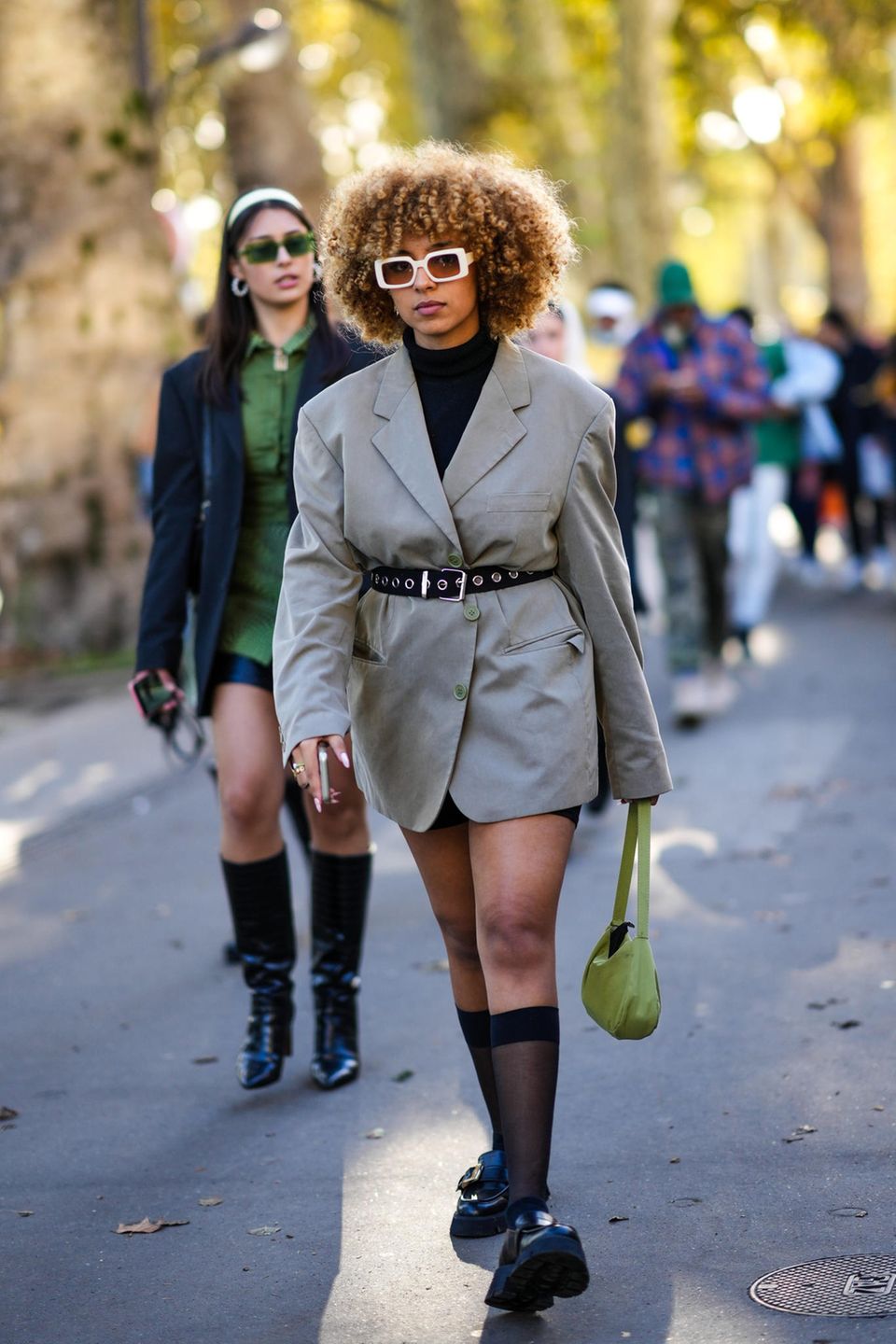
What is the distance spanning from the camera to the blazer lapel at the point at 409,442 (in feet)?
12.7

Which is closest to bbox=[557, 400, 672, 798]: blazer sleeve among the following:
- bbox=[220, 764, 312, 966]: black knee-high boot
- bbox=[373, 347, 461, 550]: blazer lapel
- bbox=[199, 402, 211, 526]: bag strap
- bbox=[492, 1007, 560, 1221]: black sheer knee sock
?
bbox=[373, 347, 461, 550]: blazer lapel

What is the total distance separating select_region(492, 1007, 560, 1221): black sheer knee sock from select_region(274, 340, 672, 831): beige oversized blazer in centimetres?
38

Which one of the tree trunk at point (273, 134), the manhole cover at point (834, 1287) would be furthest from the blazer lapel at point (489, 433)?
the tree trunk at point (273, 134)

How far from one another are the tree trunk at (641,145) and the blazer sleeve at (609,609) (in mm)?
22525

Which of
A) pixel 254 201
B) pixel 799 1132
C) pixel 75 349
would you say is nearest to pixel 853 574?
pixel 75 349

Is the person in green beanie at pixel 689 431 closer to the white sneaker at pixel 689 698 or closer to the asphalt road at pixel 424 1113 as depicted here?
the white sneaker at pixel 689 698

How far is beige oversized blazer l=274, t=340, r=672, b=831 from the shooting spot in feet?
12.7

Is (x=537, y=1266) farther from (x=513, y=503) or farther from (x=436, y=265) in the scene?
(x=436, y=265)

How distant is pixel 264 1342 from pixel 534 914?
0.91 meters

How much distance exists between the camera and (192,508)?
5289 millimetres

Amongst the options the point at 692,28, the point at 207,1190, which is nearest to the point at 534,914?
the point at 207,1190

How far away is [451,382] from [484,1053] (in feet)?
4.43

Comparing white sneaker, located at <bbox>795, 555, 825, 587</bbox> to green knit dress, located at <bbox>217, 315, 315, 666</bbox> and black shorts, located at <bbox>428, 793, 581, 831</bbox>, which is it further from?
black shorts, located at <bbox>428, 793, 581, 831</bbox>

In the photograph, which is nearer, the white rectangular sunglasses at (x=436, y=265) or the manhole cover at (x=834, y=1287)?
the manhole cover at (x=834, y=1287)
